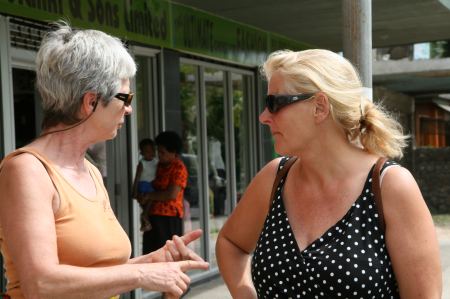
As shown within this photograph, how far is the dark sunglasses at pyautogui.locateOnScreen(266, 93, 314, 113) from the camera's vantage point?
2.25 m

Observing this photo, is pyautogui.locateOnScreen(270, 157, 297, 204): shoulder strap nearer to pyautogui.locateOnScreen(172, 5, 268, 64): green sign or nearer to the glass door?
pyautogui.locateOnScreen(172, 5, 268, 64): green sign

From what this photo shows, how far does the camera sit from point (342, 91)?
2252 millimetres

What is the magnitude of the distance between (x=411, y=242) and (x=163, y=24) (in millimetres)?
5192

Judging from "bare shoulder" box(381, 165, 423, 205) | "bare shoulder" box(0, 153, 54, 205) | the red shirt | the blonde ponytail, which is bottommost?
the red shirt

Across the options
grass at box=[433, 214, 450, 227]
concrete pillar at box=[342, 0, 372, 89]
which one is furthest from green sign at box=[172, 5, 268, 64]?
grass at box=[433, 214, 450, 227]

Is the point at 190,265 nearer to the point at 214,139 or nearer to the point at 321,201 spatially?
the point at 321,201

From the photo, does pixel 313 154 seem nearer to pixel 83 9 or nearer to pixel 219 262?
pixel 219 262

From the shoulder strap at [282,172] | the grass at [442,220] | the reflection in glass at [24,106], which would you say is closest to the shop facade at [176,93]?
the reflection in glass at [24,106]

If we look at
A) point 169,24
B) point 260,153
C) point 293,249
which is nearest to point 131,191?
point 169,24

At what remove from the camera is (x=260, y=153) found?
377 inches

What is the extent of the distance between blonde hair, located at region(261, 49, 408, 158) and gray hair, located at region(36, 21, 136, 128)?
22.0 inches

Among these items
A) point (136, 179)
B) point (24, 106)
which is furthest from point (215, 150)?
point (24, 106)

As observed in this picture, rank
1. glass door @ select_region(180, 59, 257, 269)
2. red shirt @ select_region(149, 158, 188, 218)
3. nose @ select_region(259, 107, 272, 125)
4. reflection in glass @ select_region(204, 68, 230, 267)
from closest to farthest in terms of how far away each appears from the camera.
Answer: nose @ select_region(259, 107, 272, 125) → red shirt @ select_region(149, 158, 188, 218) → glass door @ select_region(180, 59, 257, 269) → reflection in glass @ select_region(204, 68, 230, 267)

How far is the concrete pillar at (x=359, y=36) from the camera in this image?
3.68 m
